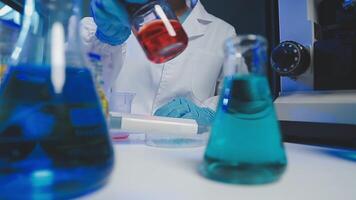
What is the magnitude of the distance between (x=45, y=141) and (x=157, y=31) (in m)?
0.16

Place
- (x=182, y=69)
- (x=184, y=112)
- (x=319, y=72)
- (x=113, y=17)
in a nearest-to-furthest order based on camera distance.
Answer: (x=113, y=17)
(x=319, y=72)
(x=184, y=112)
(x=182, y=69)

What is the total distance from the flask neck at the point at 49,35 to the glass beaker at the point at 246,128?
0.49 feet

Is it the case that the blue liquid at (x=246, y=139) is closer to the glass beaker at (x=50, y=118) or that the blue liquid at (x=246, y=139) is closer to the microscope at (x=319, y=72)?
the glass beaker at (x=50, y=118)

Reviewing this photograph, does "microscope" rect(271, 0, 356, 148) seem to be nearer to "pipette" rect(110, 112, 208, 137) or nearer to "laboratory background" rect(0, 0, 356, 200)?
"laboratory background" rect(0, 0, 356, 200)

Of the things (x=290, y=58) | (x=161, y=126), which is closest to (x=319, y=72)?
(x=290, y=58)

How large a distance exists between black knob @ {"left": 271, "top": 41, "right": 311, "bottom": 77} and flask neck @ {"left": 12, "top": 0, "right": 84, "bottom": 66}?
382 mm

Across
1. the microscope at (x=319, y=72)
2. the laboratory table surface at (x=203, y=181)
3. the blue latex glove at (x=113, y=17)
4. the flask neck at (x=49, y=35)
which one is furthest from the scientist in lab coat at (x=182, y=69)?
the flask neck at (x=49, y=35)

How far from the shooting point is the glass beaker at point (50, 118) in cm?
21

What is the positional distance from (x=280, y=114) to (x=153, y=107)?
2.07 feet

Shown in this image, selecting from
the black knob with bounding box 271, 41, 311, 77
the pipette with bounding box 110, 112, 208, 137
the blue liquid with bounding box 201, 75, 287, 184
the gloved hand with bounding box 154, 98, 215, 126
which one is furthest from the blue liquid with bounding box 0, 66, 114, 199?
the gloved hand with bounding box 154, 98, 215, 126

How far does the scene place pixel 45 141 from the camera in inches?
8.6

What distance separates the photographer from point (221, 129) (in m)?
0.29

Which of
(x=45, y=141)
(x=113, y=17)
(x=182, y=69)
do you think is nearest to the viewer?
(x=45, y=141)

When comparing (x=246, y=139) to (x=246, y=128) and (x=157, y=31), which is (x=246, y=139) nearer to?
(x=246, y=128)
